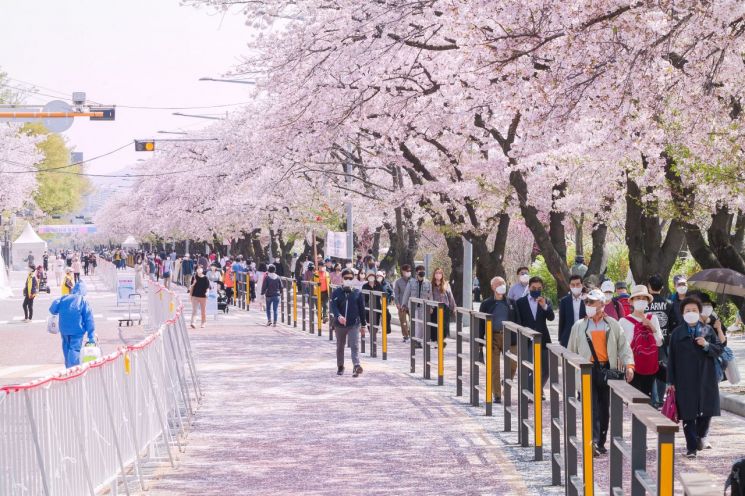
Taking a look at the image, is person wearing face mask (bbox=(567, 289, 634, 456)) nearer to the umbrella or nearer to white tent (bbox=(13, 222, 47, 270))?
the umbrella

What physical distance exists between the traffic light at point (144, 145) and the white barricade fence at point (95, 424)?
23.8 m

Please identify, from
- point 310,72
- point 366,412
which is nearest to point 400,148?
point 310,72

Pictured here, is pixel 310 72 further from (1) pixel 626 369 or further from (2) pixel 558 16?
(1) pixel 626 369

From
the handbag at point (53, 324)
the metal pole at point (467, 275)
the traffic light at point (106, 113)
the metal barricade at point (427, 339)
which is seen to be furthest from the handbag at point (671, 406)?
the traffic light at point (106, 113)

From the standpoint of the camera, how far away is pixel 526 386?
12.8 m

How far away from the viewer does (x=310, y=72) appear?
18.1m

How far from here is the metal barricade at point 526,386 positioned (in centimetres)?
1154

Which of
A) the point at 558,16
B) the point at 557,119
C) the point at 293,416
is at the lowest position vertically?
the point at 293,416

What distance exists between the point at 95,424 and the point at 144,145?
2960cm

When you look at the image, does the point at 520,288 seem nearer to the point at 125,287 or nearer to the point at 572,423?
the point at 572,423

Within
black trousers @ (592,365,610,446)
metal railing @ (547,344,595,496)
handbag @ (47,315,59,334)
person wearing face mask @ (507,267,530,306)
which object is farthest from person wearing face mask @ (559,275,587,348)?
handbag @ (47,315,59,334)

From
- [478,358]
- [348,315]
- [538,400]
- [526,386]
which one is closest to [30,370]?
[348,315]

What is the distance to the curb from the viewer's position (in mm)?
15227

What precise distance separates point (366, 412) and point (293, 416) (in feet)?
3.05
